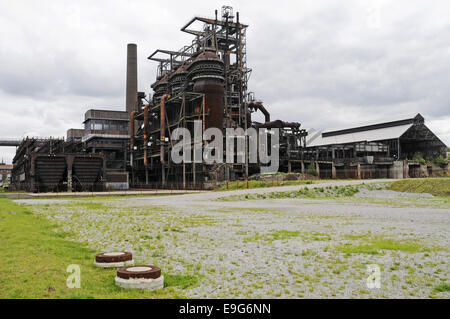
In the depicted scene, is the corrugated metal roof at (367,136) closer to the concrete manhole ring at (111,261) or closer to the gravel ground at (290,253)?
the gravel ground at (290,253)

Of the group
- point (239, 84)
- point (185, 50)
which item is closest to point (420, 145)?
point (239, 84)

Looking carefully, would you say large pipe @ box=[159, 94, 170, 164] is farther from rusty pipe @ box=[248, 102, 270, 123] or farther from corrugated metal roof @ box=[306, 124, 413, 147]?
corrugated metal roof @ box=[306, 124, 413, 147]

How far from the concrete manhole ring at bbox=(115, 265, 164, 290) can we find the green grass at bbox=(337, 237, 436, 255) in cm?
461

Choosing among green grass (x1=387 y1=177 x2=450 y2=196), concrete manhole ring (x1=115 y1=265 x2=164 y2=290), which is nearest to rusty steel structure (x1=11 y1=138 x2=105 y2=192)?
green grass (x1=387 y1=177 x2=450 y2=196)

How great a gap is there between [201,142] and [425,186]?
3016 centimetres

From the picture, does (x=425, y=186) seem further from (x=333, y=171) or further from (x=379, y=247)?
(x=333, y=171)

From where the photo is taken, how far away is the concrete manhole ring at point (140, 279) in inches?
222

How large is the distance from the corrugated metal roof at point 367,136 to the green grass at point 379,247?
67821mm

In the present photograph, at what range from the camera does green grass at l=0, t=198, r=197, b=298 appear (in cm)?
538
